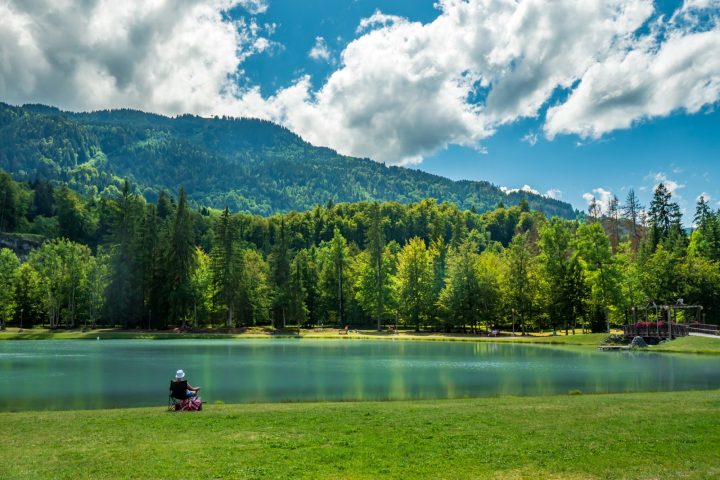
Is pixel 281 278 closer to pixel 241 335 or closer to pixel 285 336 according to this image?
pixel 285 336

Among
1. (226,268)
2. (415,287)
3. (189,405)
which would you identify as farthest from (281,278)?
(189,405)

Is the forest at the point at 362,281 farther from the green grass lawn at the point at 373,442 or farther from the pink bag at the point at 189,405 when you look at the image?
the pink bag at the point at 189,405

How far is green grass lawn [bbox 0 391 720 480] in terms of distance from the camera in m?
11.0

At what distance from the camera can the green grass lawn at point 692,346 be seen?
51625 millimetres

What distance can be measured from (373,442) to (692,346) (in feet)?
171

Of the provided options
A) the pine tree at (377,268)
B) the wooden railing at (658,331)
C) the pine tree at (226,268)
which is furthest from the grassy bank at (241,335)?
the wooden railing at (658,331)

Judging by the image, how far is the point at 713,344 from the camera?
52.3 meters

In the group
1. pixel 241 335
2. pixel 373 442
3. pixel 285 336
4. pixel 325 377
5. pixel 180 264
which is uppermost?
pixel 180 264

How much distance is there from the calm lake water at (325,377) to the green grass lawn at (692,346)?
5.05m

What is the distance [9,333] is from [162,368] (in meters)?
57.0

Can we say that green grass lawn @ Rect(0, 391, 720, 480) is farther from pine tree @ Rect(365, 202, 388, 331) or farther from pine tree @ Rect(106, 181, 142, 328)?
pine tree @ Rect(365, 202, 388, 331)

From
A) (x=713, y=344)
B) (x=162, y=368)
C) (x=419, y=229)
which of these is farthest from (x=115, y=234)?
(x=419, y=229)

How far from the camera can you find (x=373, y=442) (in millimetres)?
13500

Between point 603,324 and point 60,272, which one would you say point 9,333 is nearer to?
point 60,272
